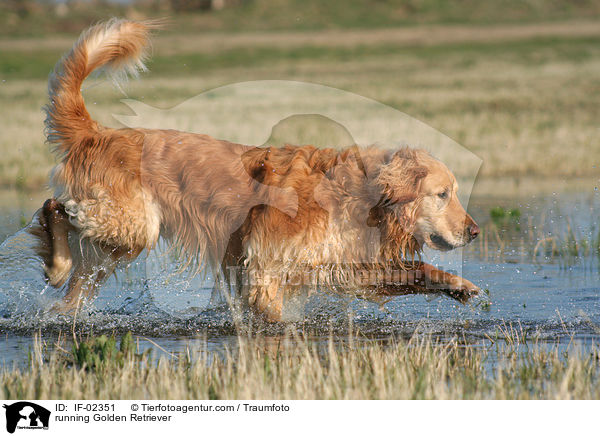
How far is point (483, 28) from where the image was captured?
44500 mm

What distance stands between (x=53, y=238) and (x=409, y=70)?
25.3 m

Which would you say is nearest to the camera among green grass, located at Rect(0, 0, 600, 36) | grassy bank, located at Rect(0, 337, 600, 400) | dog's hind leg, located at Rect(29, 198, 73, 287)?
grassy bank, located at Rect(0, 337, 600, 400)

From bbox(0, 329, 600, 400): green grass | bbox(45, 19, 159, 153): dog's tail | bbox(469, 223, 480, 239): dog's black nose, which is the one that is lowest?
bbox(0, 329, 600, 400): green grass

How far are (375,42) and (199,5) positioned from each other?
15569 millimetres

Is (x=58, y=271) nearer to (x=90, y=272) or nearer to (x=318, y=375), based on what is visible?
(x=90, y=272)

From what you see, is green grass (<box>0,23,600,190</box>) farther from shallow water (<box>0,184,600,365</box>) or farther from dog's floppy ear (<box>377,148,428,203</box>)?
dog's floppy ear (<box>377,148,428,203</box>)

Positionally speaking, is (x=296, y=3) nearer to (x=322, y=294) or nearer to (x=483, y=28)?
(x=483, y=28)

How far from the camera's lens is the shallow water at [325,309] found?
4.91 meters

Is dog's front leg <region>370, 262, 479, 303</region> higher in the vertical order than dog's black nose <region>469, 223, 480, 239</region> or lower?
lower

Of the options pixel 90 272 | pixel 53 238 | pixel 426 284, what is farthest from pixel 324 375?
pixel 53 238

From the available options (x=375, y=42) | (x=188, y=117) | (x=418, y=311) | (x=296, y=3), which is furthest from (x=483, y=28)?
(x=418, y=311)
